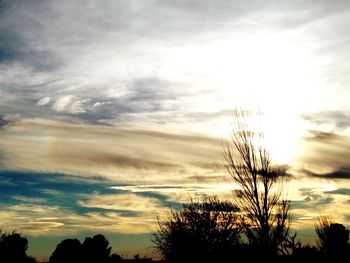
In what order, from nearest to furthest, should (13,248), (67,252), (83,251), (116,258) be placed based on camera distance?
(13,248) → (67,252) → (83,251) → (116,258)

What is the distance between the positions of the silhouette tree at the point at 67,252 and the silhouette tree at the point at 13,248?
645cm

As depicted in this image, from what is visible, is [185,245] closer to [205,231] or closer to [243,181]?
[205,231]

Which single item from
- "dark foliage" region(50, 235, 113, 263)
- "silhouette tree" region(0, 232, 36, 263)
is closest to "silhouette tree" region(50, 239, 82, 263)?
"dark foliage" region(50, 235, 113, 263)

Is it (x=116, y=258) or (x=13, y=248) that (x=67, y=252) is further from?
(x=116, y=258)

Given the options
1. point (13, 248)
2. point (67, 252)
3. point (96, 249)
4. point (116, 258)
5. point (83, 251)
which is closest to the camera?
point (13, 248)

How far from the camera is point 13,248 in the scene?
28172 millimetres

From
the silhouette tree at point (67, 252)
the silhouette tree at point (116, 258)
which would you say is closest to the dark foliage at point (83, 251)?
the silhouette tree at point (67, 252)

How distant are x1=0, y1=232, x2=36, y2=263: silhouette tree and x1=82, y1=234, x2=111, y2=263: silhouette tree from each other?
10.1m

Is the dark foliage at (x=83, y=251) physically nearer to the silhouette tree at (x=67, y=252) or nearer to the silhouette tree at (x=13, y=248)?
the silhouette tree at (x=67, y=252)

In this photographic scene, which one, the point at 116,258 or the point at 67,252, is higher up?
the point at 67,252

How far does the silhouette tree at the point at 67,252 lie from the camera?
116 feet

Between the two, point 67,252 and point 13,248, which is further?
point 67,252

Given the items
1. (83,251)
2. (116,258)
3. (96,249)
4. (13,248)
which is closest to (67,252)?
(83,251)

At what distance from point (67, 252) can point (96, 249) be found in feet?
13.8
